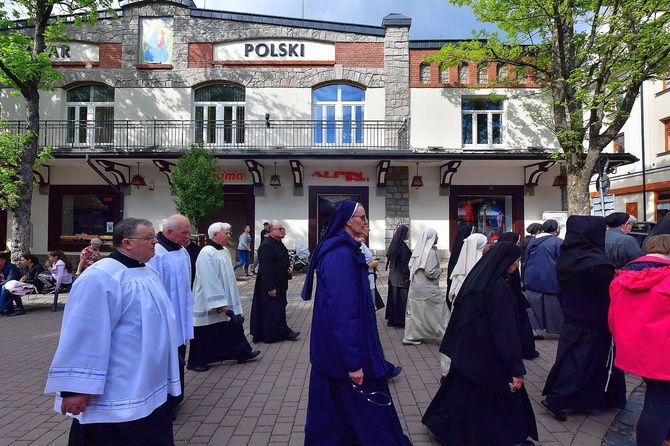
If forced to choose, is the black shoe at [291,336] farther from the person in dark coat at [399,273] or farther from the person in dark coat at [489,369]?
the person in dark coat at [489,369]

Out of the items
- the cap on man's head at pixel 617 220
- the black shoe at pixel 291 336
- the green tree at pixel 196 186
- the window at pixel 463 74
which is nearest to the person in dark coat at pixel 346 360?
the black shoe at pixel 291 336

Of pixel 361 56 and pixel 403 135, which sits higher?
pixel 361 56

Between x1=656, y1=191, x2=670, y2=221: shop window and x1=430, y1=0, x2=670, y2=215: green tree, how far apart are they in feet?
40.2

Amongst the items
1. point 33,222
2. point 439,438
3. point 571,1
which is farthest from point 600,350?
point 33,222

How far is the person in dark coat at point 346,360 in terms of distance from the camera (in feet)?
8.90

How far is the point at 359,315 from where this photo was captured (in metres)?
2.86

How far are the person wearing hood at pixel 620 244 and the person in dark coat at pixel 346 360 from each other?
15.8 ft

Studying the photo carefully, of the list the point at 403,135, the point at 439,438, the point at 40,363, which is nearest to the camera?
the point at 439,438

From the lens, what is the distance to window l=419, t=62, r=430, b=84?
16.4m

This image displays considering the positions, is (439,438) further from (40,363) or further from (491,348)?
(40,363)

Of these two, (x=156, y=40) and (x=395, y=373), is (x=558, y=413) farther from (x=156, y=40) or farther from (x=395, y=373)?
(x=156, y=40)

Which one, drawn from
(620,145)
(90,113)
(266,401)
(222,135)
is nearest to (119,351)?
(266,401)

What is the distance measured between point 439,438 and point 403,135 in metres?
13.6

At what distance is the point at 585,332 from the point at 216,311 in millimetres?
4157
